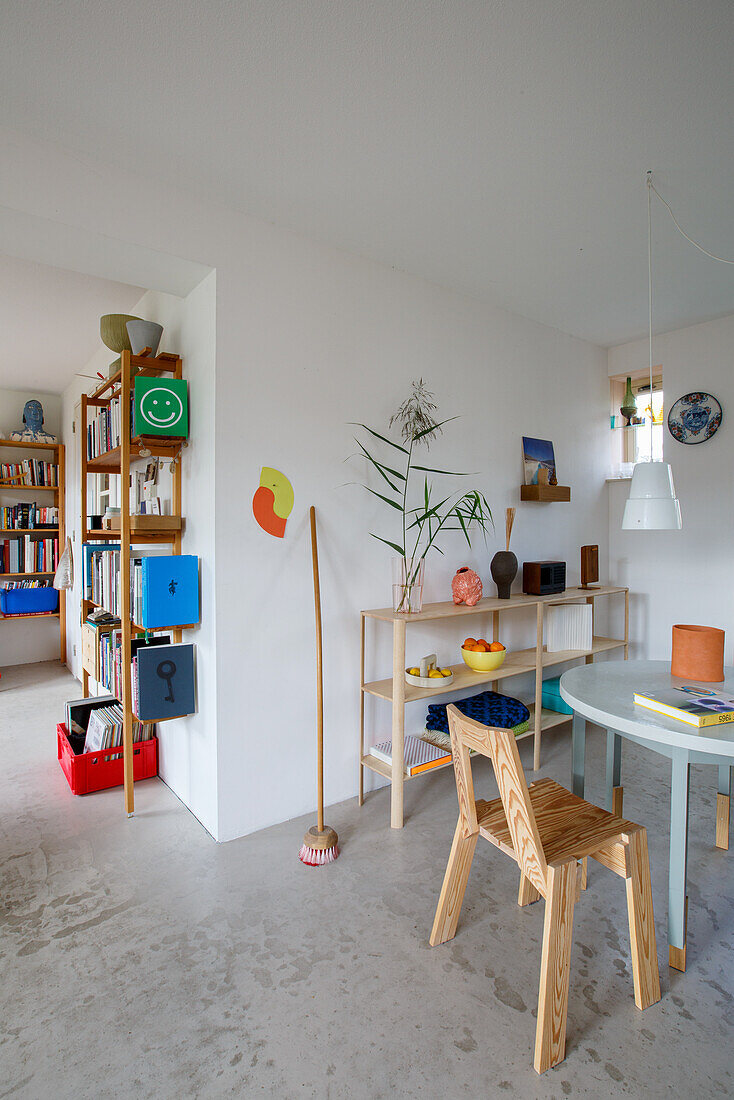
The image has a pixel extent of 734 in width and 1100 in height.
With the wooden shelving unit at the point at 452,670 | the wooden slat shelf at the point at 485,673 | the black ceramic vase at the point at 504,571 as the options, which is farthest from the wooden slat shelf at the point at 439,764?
the black ceramic vase at the point at 504,571

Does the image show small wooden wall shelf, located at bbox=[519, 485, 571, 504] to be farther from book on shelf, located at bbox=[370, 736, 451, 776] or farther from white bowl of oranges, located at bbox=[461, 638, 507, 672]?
book on shelf, located at bbox=[370, 736, 451, 776]

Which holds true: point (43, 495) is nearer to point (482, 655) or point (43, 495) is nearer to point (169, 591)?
point (169, 591)

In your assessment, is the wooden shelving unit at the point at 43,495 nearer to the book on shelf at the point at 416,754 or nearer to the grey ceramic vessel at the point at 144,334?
the grey ceramic vessel at the point at 144,334

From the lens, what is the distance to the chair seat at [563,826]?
155cm

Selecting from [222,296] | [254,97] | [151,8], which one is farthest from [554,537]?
[151,8]

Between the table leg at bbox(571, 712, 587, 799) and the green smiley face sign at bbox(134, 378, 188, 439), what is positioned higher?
the green smiley face sign at bbox(134, 378, 188, 439)

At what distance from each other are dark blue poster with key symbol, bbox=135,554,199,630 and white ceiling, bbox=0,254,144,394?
176 centimetres

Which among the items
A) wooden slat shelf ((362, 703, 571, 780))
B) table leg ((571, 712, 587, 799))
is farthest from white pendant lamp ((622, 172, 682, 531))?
wooden slat shelf ((362, 703, 571, 780))

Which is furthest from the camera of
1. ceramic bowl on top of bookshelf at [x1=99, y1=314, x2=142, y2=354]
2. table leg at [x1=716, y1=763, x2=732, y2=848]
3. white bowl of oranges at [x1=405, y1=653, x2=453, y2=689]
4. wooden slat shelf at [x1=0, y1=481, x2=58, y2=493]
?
wooden slat shelf at [x1=0, y1=481, x2=58, y2=493]

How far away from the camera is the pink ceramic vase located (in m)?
2.93

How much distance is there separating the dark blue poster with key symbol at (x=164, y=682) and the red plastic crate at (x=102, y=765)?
637 mm

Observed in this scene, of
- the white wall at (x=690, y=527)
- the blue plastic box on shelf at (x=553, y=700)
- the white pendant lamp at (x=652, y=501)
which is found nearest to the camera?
the white pendant lamp at (x=652, y=501)

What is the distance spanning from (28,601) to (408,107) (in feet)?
16.9

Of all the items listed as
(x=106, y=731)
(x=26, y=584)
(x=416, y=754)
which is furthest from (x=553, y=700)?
(x=26, y=584)
